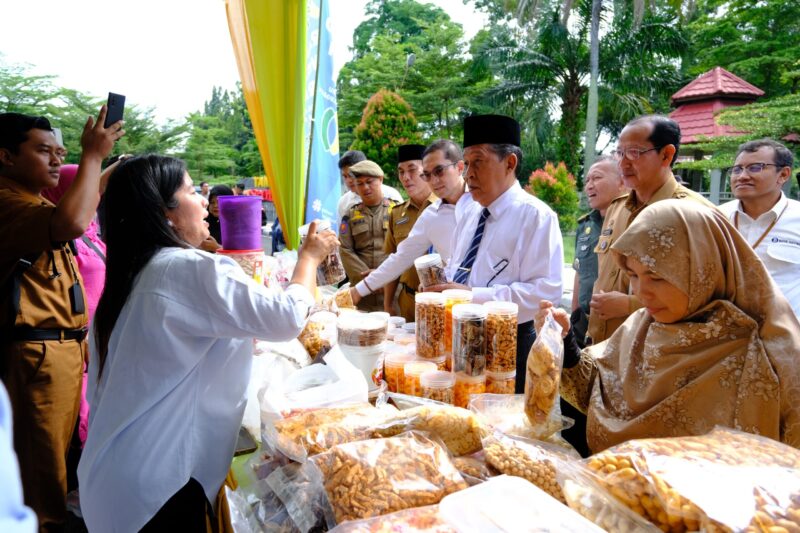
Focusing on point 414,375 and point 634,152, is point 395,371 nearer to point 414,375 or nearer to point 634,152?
point 414,375

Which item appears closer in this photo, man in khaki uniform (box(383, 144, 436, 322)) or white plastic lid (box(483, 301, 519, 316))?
white plastic lid (box(483, 301, 519, 316))

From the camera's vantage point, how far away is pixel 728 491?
85 centimetres

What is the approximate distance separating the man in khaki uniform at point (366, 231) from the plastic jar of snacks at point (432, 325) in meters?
2.86

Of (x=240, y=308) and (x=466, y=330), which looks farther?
(x=466, y=330)

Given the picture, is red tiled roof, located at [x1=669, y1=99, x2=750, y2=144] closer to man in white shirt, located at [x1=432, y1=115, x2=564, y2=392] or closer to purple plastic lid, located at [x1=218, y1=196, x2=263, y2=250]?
man in white shirt, located at [x1=432, y1=115, x2=564, y2=392]

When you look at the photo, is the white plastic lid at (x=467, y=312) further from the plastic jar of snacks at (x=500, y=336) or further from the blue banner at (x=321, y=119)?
the blue banner at (x=321, y=119)

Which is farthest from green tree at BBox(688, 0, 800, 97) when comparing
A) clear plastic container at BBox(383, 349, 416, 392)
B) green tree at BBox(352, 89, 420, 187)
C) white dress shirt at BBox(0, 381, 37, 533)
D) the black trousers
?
white dress shirt at BBox(0, 381, 37, 533)

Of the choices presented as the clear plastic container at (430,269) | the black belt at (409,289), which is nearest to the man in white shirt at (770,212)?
the black belt at (409,289)

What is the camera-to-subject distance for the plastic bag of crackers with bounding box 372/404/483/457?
4.18 ft

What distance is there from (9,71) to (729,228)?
93.6 feet

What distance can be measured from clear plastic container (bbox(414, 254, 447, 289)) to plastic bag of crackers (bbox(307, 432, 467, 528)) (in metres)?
1.11

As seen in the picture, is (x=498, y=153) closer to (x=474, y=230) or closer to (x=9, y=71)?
(x=474, y=230)

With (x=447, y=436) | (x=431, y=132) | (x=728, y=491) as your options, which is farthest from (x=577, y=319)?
(x=431, y=132)

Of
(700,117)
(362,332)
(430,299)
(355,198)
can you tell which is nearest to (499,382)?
(430,299)
